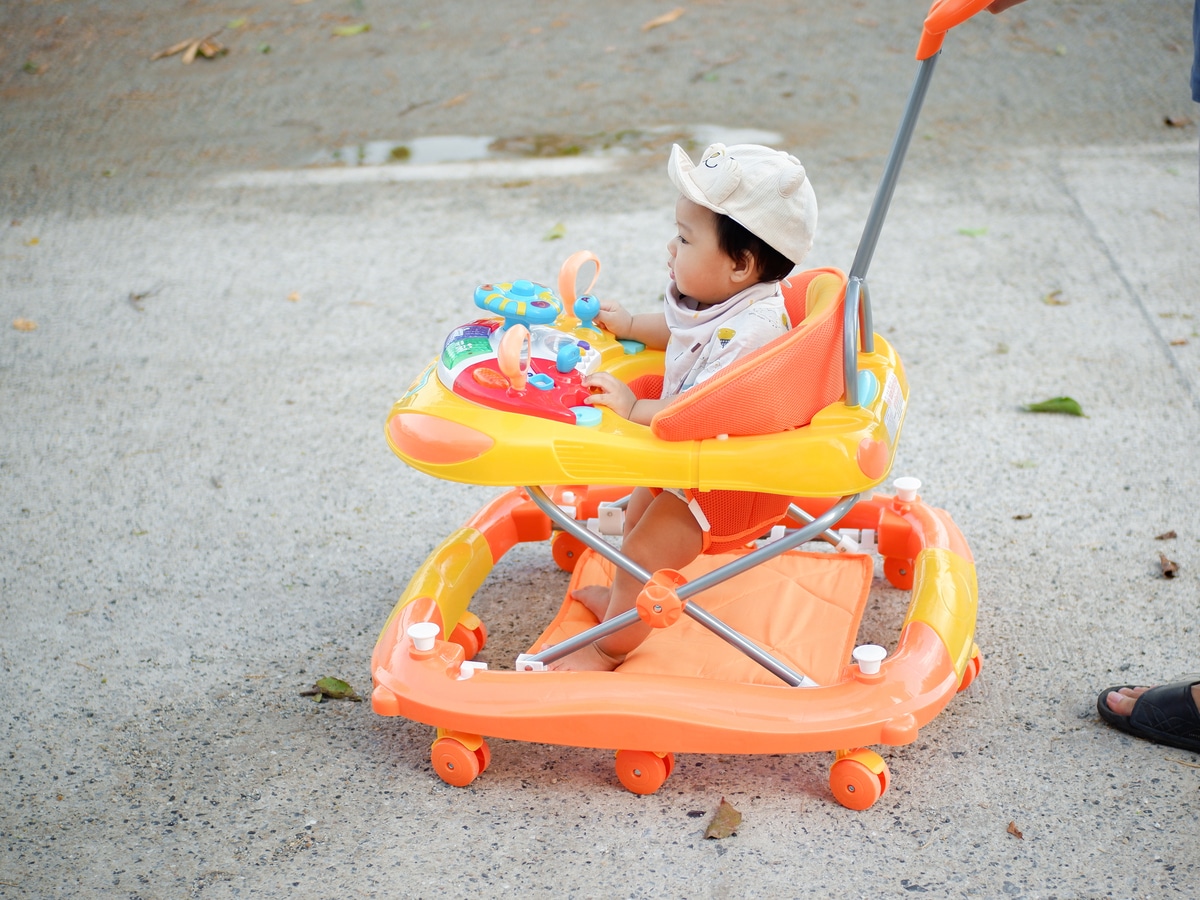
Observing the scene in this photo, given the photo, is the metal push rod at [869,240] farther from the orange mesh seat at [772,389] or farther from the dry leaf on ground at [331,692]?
the dry leaf on ground at [331,692]

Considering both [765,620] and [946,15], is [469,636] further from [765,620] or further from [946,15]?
[946,15]

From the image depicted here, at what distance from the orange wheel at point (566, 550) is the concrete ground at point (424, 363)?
5 cm

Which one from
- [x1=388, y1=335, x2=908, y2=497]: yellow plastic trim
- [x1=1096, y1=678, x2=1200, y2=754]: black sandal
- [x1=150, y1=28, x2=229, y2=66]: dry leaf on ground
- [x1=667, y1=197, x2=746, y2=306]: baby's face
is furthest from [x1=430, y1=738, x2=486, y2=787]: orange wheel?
[x1=150, y1=28, x2=229, y2=66]: dry leaf on ground

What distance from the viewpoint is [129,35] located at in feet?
22.5

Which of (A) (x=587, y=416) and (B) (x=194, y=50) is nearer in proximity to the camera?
(A) (x=587, y=416)

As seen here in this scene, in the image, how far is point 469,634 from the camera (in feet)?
8.76

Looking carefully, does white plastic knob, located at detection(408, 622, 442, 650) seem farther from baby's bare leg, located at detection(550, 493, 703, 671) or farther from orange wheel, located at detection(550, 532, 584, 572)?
orange wheel, located at detection(550, 532, 584, 572)

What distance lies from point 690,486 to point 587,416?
0.77 feet

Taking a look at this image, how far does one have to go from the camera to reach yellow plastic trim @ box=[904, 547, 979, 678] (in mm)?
2297

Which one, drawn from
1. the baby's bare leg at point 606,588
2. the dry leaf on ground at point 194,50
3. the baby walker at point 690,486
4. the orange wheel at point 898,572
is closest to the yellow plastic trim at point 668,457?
the baby walker at point 690,486

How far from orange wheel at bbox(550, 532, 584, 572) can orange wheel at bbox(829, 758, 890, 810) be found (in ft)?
3.23

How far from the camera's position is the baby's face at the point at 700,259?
224 centimetres

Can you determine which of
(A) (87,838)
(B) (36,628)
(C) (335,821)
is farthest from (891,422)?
(B) (36,628)

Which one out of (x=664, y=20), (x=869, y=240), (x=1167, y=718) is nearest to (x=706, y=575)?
(x=869, y=240)
